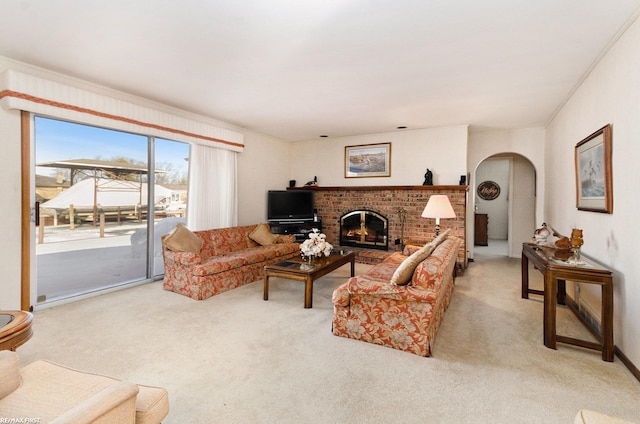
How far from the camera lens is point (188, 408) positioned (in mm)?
1765

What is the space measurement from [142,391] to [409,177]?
17.2 feet

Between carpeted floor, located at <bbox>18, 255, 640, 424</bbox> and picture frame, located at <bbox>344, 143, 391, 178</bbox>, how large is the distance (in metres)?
3.20

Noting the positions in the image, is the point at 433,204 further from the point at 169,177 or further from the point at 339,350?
the point at 169,177

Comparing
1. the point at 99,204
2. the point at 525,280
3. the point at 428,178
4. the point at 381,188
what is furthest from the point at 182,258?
the point at 525,280

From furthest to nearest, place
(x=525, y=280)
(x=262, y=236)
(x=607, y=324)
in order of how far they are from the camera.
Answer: (x=262, y=236) → (x=525, y=280) → (x=607, y=324)

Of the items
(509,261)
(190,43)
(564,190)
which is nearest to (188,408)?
(190,43)

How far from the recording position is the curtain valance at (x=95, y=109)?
2879mm

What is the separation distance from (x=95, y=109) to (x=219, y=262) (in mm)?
2251

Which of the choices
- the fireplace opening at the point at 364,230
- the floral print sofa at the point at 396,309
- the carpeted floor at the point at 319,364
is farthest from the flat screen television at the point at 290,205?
the floral print sofa at the point at 396,309

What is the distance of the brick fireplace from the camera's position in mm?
5242

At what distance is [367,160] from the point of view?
609cm

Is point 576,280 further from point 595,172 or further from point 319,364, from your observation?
point 319,364

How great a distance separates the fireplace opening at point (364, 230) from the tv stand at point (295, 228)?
71cm

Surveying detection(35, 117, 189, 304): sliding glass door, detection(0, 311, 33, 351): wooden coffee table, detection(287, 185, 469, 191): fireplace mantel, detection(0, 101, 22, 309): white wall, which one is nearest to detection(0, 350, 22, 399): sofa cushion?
detection(0, 311, 33, 351): wooden coffee table
